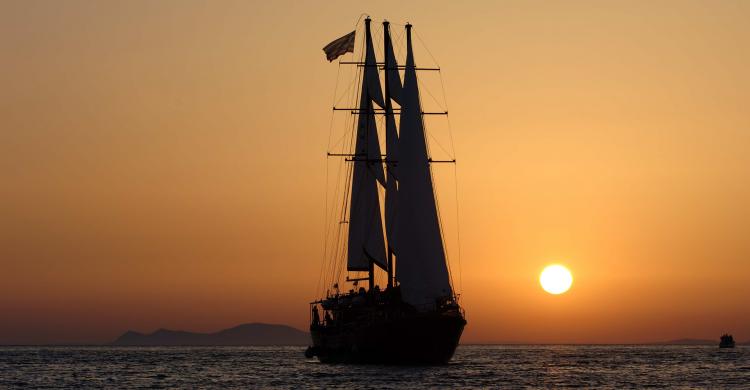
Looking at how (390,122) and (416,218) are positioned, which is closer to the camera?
(416,218)

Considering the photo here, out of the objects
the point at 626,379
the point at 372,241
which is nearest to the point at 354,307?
the point at 372,241

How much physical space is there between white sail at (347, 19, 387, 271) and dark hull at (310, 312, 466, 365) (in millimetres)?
10988

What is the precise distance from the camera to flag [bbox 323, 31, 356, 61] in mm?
107875

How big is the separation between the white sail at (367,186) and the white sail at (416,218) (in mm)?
13565

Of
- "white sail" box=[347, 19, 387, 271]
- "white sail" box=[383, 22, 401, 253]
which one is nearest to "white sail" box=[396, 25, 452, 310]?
→ "white sail" box=[383, 22, 401, 253]

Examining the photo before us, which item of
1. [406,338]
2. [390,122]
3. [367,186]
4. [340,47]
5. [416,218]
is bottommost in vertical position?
[406,338]

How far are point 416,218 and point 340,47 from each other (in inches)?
898

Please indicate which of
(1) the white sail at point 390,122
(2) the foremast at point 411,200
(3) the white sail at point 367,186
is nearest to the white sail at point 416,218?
(2) the foremast at point 411,200

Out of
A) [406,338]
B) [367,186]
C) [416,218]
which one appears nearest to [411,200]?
[416,218]

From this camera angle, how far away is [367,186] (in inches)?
4412

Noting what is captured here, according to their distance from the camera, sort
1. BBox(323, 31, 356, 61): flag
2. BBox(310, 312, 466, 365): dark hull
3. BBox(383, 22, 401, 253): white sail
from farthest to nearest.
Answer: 1. BBox(323, 31, 356, 61): flag
2. BBox(383, 22, 401, 253): white sail
3. BBox(310, 312, 466, 365): dark hull

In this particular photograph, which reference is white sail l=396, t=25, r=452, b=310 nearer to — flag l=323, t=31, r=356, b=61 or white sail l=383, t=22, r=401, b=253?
white sail l=383, t=22, r=401, b=253

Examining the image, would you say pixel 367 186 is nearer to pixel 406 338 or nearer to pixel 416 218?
pixel 416 218

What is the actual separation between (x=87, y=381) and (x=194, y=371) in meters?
19.0
